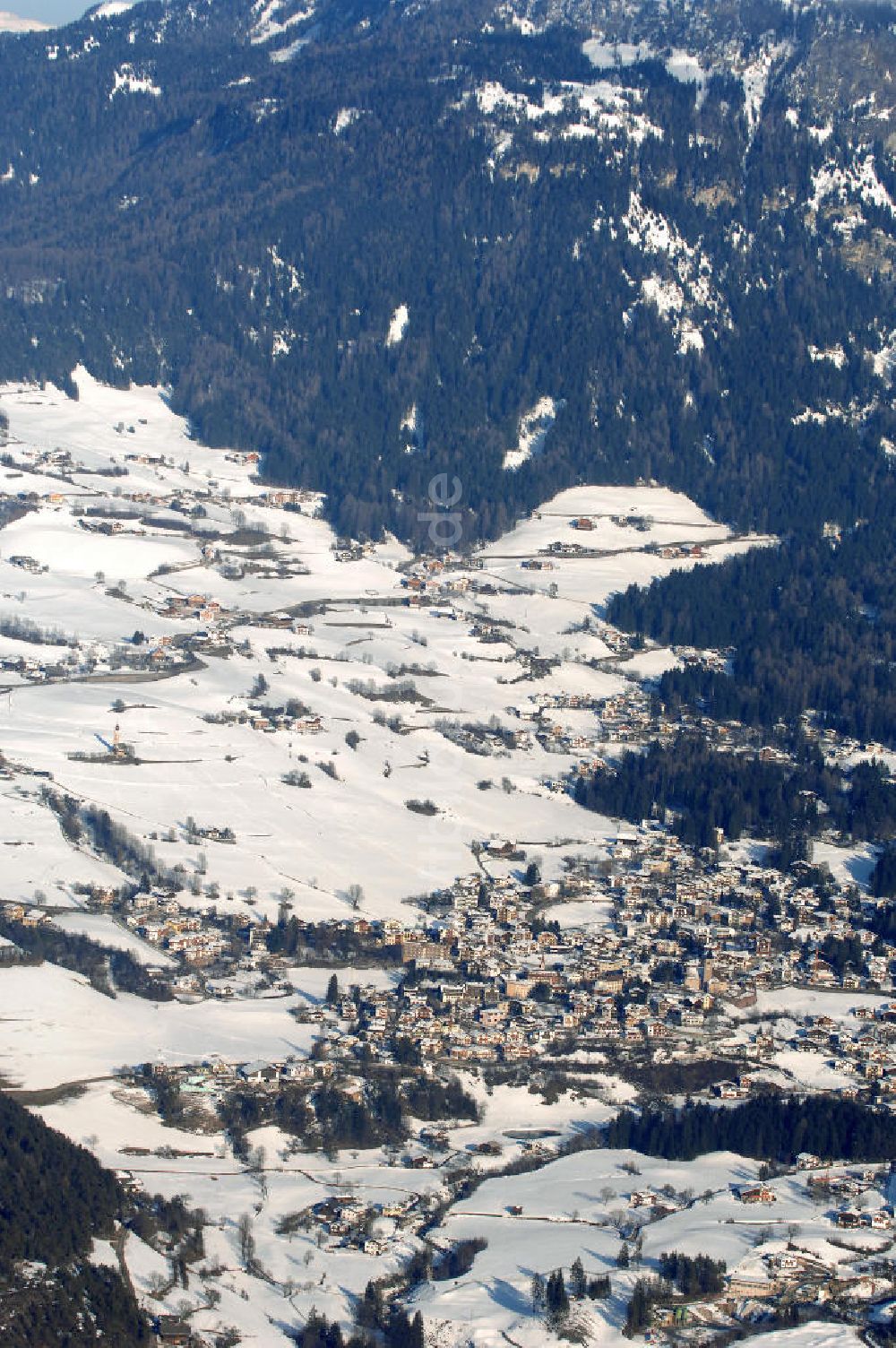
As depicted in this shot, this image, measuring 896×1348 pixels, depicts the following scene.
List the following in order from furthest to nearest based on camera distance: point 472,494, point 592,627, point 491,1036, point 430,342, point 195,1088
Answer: point 430,342 → point 472,494 → point 592,627 → point 491,1036 → point 195,1088

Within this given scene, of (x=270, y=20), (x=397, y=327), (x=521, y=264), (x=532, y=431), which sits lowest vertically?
(x=532, y=431)

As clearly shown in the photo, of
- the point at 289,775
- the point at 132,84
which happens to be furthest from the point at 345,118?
the point at 289,775

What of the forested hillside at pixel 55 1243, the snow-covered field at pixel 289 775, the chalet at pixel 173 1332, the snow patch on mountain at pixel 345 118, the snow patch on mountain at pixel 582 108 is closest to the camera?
the forested hillside at pixel 55 1243

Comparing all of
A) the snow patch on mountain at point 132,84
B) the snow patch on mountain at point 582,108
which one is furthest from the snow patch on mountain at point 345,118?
the snow patch on mountain at point 132,84

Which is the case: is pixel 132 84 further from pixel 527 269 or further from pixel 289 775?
pixel 289 775

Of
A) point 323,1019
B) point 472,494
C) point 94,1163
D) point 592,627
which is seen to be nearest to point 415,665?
point 592,627

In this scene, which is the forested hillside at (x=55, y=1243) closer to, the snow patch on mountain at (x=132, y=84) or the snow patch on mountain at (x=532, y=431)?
the snow patch on mountain at (x=532, y=431)

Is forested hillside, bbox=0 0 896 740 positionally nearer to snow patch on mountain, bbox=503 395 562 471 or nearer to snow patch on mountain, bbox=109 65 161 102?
snow patch on mountain, bbox=503 395 562 471

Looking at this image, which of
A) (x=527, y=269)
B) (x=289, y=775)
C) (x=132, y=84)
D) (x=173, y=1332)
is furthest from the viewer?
(x=132, y=84)

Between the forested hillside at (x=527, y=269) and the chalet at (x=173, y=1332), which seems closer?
the chalet at (x=173, y=1332)

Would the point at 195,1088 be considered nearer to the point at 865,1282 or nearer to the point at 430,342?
the point at 865,1282

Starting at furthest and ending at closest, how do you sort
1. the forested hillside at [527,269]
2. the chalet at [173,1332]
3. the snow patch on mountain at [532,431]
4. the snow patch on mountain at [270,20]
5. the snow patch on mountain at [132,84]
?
1. the snow patch on mountain at [270,20]
2. the snow patch on mountain at [132,84]
3. the forested hillside at [527,269]
4. the snow patch on mountain at [532,431]
5. the chalet at [173,1332]
